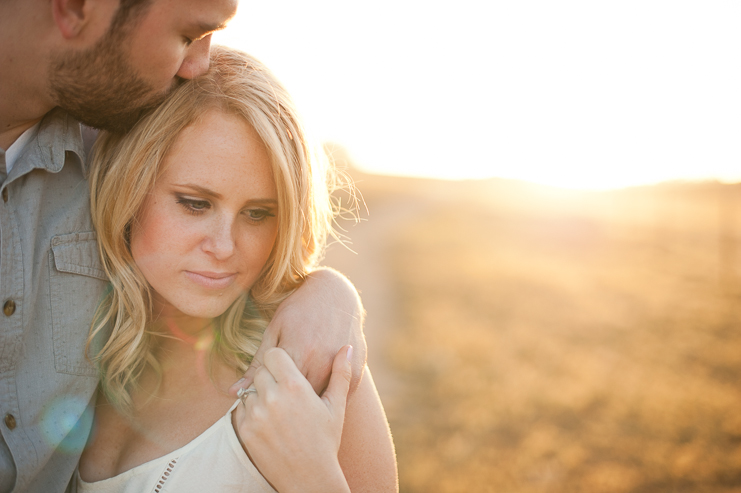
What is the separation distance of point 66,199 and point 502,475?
469 cm

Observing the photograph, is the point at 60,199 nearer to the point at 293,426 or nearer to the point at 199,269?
the point at 199,269

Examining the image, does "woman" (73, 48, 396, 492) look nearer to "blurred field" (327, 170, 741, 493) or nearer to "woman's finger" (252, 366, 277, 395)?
"woman's finger" (252, 366, 277, 395)

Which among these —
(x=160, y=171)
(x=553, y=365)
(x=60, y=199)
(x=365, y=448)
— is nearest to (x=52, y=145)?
(x=60, y=199)

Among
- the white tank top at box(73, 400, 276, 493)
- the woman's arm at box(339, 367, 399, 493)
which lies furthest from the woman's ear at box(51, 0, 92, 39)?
the woman's arm at box(339, 367, 399, 493)

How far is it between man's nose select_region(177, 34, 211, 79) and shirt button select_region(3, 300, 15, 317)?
113 centimetres

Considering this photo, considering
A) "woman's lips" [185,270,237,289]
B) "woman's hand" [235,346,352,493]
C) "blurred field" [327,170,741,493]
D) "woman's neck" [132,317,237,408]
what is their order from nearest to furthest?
"woman's hand" [235,346,352,493] → "woman's lips" [185,270,237,289] → "woman's neck" [132,317,237,408] → "blurred field" [327,170,741,493]

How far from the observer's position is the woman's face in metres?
2.14

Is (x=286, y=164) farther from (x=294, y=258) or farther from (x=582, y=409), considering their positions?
(x=582, y=409)

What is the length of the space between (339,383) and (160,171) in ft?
3.84

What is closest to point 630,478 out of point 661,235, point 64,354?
point 64,354

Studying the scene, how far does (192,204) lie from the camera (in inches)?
85.9

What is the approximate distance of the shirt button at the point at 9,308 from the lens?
1885 millimetres

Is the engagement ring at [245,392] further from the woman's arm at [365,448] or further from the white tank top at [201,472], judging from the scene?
the woman's arm at [365,448]

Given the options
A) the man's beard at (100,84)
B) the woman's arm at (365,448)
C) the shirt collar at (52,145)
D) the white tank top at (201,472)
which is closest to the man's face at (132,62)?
the man's beard at (100,84)
